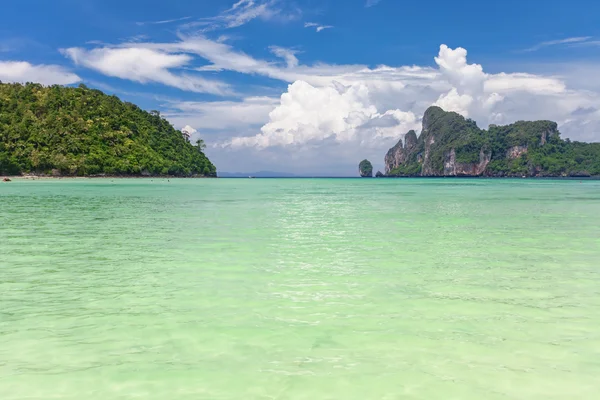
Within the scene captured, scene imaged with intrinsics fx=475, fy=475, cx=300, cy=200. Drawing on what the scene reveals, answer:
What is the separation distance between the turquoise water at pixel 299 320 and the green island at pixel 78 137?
12775 cm

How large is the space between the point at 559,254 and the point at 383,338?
9975 millimetres

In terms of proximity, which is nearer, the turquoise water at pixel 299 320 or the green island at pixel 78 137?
the turquoise water at pixel 299 320

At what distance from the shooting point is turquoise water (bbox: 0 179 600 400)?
541 cm

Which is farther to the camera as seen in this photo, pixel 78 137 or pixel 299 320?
pixel 78 137

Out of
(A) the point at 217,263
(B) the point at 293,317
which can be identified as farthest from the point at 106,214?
(B) the point at 293,317

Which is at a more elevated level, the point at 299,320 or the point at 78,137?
the point at 78,137

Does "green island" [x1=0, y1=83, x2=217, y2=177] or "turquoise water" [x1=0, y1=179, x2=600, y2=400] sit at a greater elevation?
"green island" [x1=0, y1=83, x2=217, y2=177]

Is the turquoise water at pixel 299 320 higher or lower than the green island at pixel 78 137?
lower

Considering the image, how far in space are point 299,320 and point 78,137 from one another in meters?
158

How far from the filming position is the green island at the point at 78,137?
128m

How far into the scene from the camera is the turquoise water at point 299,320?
213 inches

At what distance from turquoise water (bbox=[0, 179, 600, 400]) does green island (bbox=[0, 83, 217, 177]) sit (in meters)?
128

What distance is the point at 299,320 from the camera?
7629 mm

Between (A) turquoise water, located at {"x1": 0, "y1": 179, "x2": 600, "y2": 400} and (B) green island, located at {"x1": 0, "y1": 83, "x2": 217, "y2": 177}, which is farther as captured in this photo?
(B) green island, located at {"x1": 0, "y1": 83, "x2": 217, "y2": 177}
